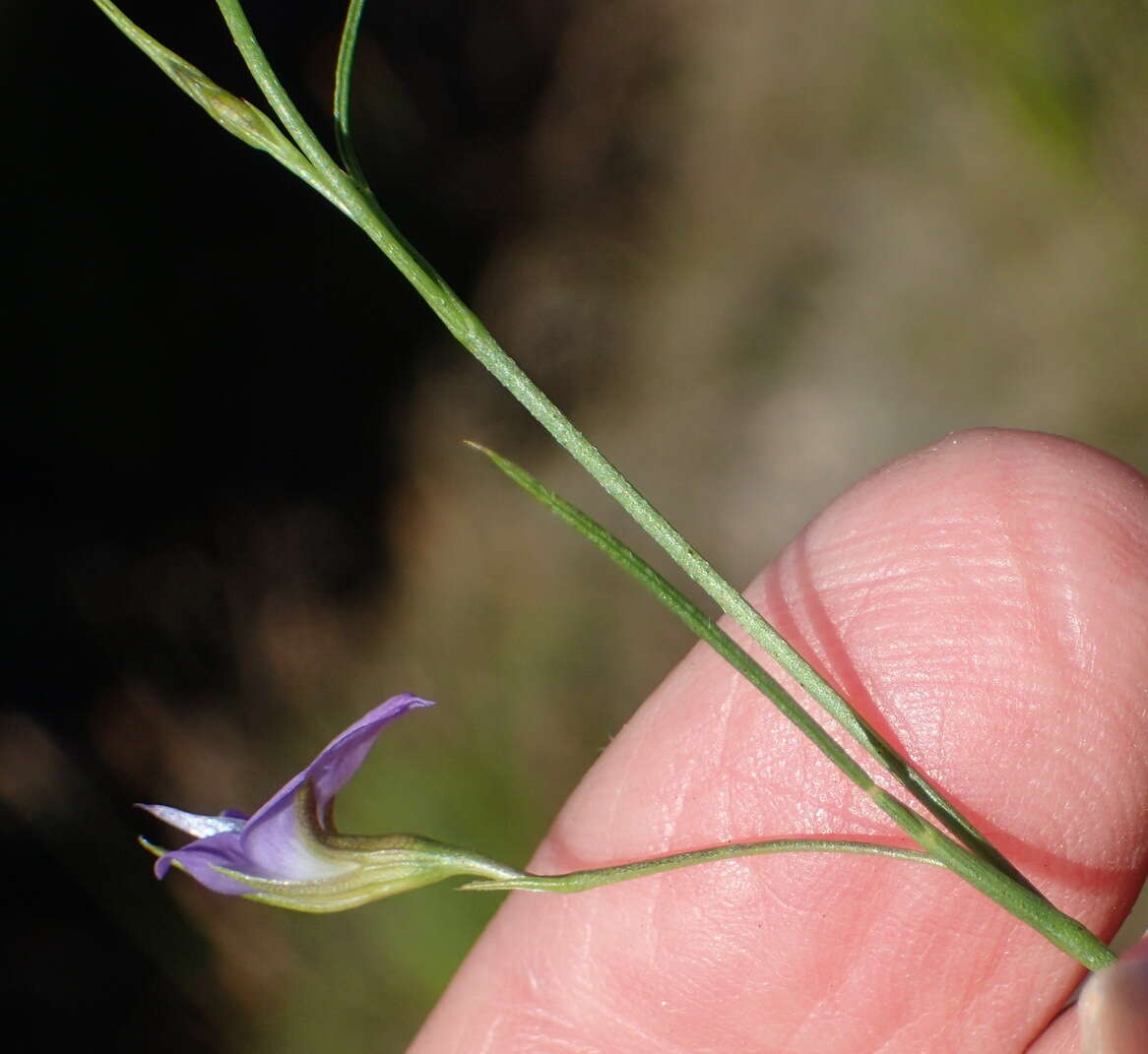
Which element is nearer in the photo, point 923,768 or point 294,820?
point 294,820

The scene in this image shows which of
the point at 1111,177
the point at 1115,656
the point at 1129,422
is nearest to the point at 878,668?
the point at 1115,656

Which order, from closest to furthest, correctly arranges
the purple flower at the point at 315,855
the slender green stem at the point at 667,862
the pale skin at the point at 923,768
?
1. the slender green stem at the point at 667,862
2. the purple flower at the point at 315,855
3. the pale skin at the point at 923,768

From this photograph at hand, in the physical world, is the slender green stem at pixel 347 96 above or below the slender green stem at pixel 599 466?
above

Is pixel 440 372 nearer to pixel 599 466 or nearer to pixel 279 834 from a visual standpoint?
pixel 279 834

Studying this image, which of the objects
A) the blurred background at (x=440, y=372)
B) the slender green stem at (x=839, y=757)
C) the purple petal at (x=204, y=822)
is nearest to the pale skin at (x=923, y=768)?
the slender green stem at (x=839, y=757)

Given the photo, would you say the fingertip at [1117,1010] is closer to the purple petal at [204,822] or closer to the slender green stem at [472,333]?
the slender green stem at [472,333]

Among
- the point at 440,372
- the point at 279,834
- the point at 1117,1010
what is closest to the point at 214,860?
the point at 279,834
